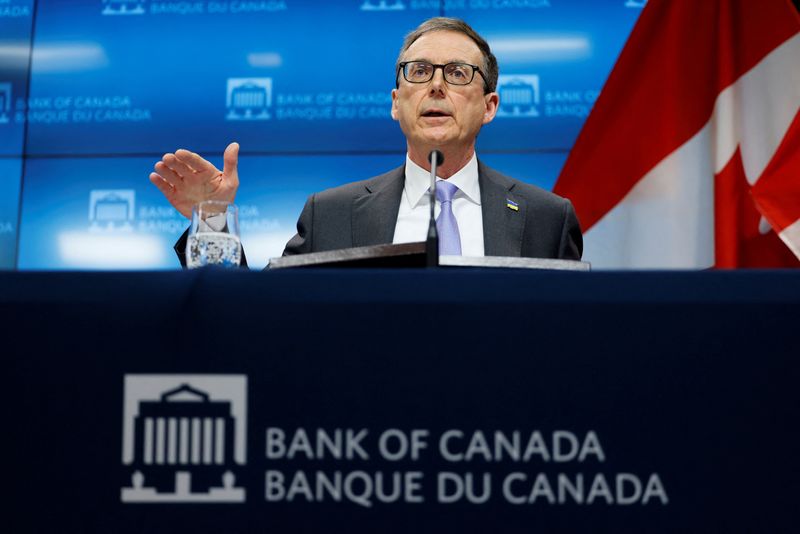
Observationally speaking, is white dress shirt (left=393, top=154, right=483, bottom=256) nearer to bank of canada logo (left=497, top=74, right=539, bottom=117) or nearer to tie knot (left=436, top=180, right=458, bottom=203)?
tie knot (left=436, top=180, right=458, bottom=203)

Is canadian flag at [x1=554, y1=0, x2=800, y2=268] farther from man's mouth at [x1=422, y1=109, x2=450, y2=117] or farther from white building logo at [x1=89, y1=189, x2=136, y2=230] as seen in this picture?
white building logo at [x1=89, y1=189, x2=136, y2=230]

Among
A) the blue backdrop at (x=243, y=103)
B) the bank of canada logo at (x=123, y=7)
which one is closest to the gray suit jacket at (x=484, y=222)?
the blue backdrop at (x=243, y=103)

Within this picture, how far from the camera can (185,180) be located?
1979 millimetres

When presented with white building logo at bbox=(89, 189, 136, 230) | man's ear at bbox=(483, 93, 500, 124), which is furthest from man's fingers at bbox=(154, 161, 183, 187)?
white building logo at bbox=(89, 189, 136, 230)

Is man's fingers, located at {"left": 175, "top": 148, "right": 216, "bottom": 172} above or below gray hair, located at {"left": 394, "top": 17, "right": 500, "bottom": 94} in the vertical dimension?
below

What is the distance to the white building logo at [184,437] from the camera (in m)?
0.98

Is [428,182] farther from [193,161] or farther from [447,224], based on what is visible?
[193,161]

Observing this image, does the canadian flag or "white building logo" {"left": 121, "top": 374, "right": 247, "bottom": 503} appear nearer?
"white building logo" {"left": 121, "top": 374, "right": 247, "bottom": 503}

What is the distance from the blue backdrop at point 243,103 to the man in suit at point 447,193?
1.06 m

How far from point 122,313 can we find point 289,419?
8.6 inches

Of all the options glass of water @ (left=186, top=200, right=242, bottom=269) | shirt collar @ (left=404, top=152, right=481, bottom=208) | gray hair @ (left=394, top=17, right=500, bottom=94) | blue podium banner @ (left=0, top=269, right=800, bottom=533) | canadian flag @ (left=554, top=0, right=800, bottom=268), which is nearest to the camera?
blue podium banner @ (left=0, top=269, right=800, bottom=533)

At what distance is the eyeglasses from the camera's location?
2598mm

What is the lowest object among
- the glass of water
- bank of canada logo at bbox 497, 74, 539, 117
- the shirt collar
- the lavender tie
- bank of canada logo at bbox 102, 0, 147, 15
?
the glass of water

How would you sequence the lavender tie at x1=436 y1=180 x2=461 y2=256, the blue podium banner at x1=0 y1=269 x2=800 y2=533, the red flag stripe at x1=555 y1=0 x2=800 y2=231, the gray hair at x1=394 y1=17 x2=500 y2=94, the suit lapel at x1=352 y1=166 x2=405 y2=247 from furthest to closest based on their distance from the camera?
the red flag stripe at x1=555 y1=0 x2=800 y2=231
the gray hair at x1=394 y1=17 x2=500 y2=94
the suit lapel at x1=352 y1=166 x2=405 y2=247
the lavender tie at x1=436 y1=180 x2=461 y2=256
the blue podium banner at x1=0 y1=269 x2=800 y2=533
